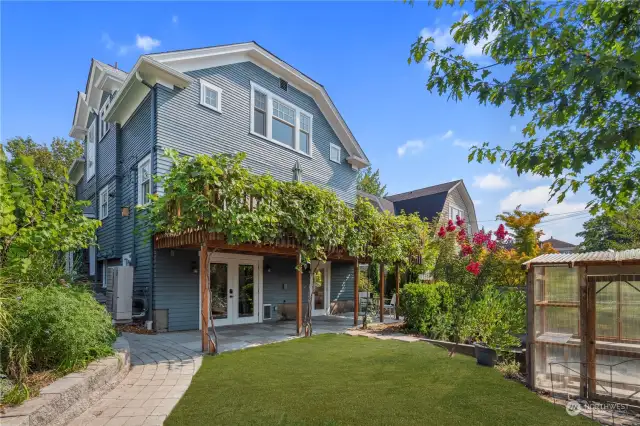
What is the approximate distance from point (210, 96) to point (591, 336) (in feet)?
32.8

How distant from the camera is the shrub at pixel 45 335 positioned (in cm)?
373

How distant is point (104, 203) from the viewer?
40.1ft

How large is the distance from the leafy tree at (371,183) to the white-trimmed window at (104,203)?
23258 mm

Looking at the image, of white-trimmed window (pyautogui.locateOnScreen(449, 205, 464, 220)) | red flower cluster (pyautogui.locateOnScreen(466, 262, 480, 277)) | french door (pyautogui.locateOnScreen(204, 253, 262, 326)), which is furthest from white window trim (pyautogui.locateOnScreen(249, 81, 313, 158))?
white-trimmed window (pyautogui.locateOnScreen(449, 205, 464, 220))

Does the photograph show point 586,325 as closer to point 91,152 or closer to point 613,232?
point 91,152

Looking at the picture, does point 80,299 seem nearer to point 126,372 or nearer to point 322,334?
point 126,372

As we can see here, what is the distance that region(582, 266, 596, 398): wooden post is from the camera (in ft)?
15.4

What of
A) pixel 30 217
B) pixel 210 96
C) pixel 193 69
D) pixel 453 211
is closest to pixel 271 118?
pixel 210 96

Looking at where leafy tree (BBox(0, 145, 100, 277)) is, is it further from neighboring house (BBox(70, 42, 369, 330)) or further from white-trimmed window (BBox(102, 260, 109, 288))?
white-trimmed window (BBox(102, 260, 109, 288))

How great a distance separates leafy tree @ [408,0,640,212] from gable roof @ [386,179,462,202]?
18.2 metres

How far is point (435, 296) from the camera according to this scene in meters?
8.95

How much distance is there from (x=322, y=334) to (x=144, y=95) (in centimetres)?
776

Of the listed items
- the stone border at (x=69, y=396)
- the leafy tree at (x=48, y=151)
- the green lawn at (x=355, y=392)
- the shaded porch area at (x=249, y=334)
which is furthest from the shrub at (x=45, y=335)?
the leafy tree at (x=48, y=151)

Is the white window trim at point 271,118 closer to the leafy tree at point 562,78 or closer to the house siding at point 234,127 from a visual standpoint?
the house siding at point 234,127
